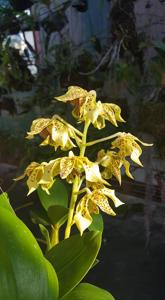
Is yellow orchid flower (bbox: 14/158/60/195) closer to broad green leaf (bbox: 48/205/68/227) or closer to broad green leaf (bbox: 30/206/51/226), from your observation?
broad green leaf (bbox: 48/205/68/227)

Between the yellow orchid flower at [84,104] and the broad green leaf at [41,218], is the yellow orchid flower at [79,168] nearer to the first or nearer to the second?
the yellow orchid flower at [84,104]

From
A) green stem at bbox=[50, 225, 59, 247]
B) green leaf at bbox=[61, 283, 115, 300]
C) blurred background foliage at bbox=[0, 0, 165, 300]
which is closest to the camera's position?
green leaf at bbox=[61, 283, 115, 300]

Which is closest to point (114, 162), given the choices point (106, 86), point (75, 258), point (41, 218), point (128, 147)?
point (128, 147)

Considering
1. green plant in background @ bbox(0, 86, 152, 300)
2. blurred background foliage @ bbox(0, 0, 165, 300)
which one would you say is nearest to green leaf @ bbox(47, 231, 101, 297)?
green plant in background @ bbox(0, 86, 152, 300)

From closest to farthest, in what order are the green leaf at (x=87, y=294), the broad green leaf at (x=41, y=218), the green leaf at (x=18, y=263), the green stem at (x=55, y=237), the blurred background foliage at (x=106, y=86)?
the green leaf at (x=18, y=263) → the green leaf at (x=87, y=294) → the green stem at (x=55, y=237) → the broad green leaf at (x=41, y=218) → the blurred background foliage at (x=106, y=86)

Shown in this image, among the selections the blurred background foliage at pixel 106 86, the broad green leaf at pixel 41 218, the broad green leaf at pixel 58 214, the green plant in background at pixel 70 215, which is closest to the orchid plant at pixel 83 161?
the green plant in background at pixel 70 215

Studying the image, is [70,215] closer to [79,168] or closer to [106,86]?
[79,168]
